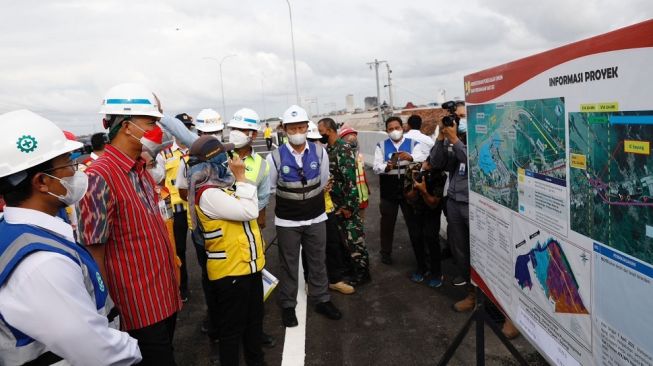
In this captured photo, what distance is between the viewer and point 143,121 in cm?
259

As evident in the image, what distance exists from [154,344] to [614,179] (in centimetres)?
248

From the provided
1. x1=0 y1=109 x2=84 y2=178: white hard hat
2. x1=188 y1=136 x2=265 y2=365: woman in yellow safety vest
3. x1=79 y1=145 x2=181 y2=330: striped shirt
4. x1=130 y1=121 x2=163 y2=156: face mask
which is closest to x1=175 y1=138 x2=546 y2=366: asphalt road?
x1=188 y1=136 x2=265 y2=365: woman in yellow safety vest

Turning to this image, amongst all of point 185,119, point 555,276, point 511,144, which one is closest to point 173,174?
point 185,119

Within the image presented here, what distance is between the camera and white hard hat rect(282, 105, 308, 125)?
4.26 metres

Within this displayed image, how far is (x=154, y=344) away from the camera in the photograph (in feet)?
8.09

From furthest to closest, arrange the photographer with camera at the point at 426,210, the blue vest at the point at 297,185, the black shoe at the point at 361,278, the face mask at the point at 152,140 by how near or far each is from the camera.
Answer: the black shoe at the point at 361,278, the photographer with camera at the point at 426,210, the blue vest at the point at 297,185, the face mask at the point at 152,140

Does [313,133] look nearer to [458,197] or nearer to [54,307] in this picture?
[458,197]

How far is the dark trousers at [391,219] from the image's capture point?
5.12 metres

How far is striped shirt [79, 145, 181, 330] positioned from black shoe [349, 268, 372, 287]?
2877 millimetres

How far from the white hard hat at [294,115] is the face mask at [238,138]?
0.45m

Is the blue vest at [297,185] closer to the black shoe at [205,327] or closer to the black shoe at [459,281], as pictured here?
the black shoe at [205,327]

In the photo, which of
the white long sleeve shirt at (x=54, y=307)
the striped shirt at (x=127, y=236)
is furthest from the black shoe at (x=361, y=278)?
the white long sleeve shirt at (x=54, y=307)

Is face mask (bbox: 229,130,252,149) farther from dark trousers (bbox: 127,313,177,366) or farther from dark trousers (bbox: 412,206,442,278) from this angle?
dark trousers (bbox: 412,206,442,278)

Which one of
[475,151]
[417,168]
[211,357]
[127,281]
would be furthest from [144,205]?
[417,168]
